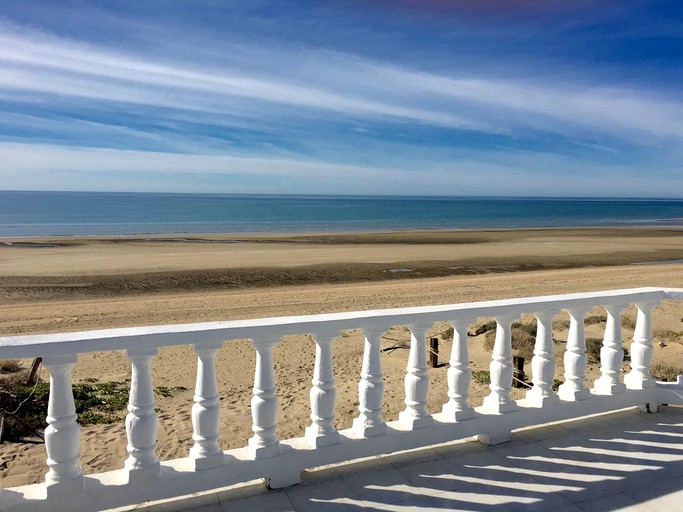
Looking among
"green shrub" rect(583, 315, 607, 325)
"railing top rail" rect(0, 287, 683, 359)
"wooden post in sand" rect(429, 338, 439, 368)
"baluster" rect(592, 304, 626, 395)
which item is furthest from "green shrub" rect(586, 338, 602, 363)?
"railing top rail" rect(0, 287, 683, 359)

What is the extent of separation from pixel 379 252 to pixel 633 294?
2870cm

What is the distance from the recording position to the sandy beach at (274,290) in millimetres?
6516

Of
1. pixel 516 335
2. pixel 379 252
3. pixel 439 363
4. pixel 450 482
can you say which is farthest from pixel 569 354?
pixel 379 252

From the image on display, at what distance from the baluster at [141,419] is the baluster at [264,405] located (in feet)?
1.88

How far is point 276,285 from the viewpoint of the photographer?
828 inches

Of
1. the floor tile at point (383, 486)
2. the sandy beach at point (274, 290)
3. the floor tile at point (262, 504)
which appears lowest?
the sandy beach at point (274, 290)

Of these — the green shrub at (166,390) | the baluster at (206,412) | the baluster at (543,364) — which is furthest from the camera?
the green shrub at (166,390)

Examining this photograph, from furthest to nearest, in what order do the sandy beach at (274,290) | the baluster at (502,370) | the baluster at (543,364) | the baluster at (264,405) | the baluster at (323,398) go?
1. the sandy beach at (274,290)
2. the baluster at (543,364)
3. the baluster at (502,370)
4. the baluster at (323,398)
5. the baluster at (264,405)

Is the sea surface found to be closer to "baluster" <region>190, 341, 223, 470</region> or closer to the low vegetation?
the low vegetation

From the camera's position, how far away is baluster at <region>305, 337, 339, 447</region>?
3.29m

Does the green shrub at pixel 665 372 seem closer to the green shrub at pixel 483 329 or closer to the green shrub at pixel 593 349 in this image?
the green shrub at pixel 593 349

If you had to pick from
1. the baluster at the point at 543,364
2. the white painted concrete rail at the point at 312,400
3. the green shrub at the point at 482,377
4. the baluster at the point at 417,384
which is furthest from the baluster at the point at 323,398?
the green shrub at the point at 482,377

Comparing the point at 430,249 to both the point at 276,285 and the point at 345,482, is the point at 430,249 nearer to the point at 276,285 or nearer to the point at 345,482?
the point at 276,285

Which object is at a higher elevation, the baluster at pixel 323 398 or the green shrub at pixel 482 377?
the baluster at pixel 323 398
